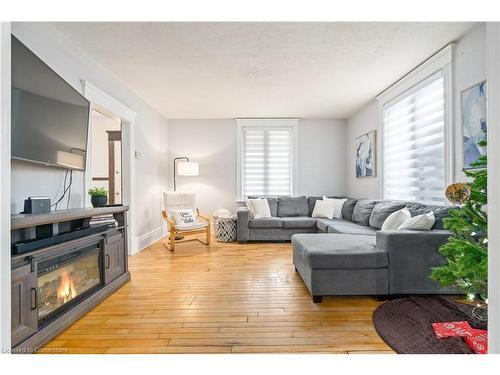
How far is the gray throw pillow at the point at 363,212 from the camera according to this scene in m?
3.65

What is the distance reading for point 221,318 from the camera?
1.85 m

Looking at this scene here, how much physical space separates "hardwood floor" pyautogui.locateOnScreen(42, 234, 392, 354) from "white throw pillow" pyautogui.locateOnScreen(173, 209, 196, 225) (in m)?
1.24

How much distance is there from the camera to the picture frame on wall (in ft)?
13.9

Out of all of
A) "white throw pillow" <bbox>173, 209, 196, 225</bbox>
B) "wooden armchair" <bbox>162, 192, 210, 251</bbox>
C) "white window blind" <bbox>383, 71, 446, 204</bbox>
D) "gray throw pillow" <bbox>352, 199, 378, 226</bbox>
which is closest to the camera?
"white window blind" <bbox>383, 71, 446, 204</bbox>

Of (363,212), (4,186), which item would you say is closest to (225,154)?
(363,212)

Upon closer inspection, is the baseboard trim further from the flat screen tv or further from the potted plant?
the flat screen tv

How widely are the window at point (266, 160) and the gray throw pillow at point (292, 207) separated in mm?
537

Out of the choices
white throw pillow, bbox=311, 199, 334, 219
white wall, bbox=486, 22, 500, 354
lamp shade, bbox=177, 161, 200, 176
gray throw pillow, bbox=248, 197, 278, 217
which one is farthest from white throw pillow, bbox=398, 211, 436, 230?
lamp shade, bbox=177, 161, 200, 176

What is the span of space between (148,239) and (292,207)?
2752mm

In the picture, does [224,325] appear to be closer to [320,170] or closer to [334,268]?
[334,268]

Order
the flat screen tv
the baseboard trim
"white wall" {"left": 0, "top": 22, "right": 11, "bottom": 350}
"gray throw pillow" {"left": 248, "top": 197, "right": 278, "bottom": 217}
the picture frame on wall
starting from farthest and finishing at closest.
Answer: "gray throw pillow" {"left": 248, "top": 197, "right": 278, "bottom": 217}, the picture frame on wall, the baseboard trim, the flat screen tv, "white wall" {"left": 0, "top": 22, "right": 11, "bottom": 350}

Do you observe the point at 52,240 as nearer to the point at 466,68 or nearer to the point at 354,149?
the point at 466,68

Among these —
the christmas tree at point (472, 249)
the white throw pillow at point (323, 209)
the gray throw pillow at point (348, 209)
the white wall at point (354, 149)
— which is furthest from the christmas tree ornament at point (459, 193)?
the white throw pillow at point (323, 209)
